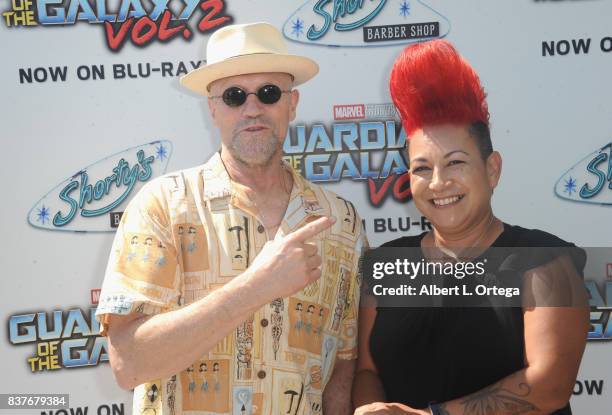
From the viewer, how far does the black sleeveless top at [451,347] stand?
2568 millimetres

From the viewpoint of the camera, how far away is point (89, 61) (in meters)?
3.47

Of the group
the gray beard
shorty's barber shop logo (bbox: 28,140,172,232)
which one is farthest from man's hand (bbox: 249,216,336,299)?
shorty's barber shop logo (bbox: 28,140,172,232)

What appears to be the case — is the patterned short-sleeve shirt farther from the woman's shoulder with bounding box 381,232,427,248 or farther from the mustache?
the woman's shoulder with bounding box 381,232,427,248

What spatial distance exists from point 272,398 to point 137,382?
1.63 ft

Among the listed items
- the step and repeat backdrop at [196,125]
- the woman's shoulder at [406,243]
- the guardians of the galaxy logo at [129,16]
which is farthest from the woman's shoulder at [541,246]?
the guardians of the galaxy logo at [129,16]

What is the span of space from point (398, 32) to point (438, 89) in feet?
2.79

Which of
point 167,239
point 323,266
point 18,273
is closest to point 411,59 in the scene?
point 323,266

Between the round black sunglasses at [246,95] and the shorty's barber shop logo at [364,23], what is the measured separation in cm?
81

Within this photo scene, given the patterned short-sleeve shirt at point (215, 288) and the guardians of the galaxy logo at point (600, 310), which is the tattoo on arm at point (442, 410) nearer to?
the patterned short-sleeve shirt at point (215, 288)

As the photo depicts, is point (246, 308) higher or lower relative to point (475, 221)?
lower

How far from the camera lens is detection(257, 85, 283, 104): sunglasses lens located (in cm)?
277

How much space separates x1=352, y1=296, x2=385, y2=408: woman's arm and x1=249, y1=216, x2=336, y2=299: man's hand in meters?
0.59

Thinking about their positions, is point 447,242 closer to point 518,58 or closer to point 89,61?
point 518,58

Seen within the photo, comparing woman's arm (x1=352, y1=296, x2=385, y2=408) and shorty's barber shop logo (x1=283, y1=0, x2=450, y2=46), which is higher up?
shorty's barber shop logo (x1=283, y1=0, x2=450, y2=46)
